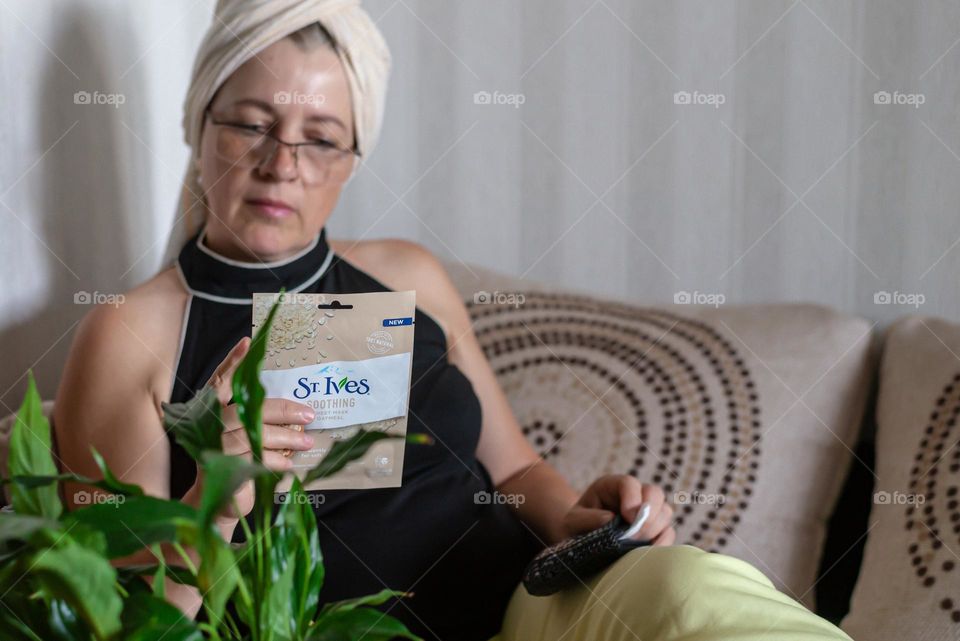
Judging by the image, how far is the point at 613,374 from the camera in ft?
4.24

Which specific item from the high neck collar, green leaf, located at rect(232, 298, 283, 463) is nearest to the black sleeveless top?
the high neck collar

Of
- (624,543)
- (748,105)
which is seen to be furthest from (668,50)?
(624,543)

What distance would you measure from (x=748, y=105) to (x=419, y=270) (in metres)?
0.66

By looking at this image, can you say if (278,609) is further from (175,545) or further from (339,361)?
(339,361)

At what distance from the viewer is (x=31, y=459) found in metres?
0.49

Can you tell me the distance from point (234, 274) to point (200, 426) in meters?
0.61

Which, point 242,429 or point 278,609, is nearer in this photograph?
point 278,609

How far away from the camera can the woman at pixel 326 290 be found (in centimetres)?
101

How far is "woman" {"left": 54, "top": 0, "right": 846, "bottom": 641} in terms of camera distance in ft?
3.30

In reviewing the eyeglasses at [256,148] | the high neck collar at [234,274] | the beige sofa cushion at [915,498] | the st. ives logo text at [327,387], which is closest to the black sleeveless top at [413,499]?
the high neck collar at [234,274]

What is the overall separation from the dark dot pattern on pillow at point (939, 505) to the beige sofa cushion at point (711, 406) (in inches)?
5.3

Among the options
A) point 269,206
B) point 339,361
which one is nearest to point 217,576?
point 339,361

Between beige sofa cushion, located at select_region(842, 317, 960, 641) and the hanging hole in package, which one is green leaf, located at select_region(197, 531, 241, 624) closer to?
the hanging hole in package

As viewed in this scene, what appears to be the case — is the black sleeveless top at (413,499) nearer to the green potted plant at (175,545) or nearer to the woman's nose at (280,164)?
the woman's nose at (280,164)
